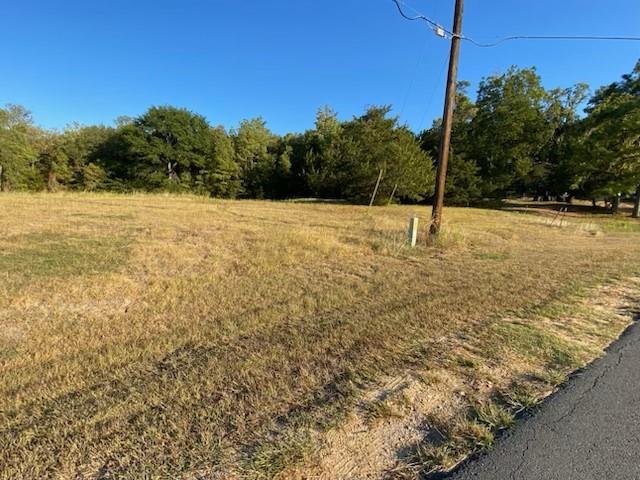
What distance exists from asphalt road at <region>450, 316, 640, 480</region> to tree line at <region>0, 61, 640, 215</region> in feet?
62.5

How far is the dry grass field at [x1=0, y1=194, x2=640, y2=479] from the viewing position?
2078 mm

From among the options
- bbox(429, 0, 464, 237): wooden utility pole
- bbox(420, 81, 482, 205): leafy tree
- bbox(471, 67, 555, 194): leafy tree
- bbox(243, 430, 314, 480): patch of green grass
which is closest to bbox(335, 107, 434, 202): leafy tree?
bbox(420, 81, 482, 205): leafy tree

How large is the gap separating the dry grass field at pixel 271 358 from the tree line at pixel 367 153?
1636cm

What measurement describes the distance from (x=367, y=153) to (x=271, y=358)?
24947 millimetres

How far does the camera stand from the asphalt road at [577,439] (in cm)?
195

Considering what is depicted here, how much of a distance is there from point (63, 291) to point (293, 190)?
42.8 metres

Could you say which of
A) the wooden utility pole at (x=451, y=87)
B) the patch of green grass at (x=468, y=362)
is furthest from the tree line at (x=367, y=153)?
the patch of green grass at (x=468, y=362)

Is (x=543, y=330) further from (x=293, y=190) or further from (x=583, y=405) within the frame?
(x=293, y=190)

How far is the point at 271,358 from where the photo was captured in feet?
10.7

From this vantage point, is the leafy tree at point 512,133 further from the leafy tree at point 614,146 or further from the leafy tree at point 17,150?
the leafy tree at point 17,150

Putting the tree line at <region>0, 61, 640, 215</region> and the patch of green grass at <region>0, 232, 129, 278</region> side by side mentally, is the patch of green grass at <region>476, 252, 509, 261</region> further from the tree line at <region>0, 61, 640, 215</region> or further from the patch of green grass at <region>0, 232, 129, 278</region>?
the tree line at <region>0, 61, 640, 215</region>

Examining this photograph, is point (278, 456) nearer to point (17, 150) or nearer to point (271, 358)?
point (271, 358)

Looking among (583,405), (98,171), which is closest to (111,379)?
(583,405)

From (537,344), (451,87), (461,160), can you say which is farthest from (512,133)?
(537,344)
